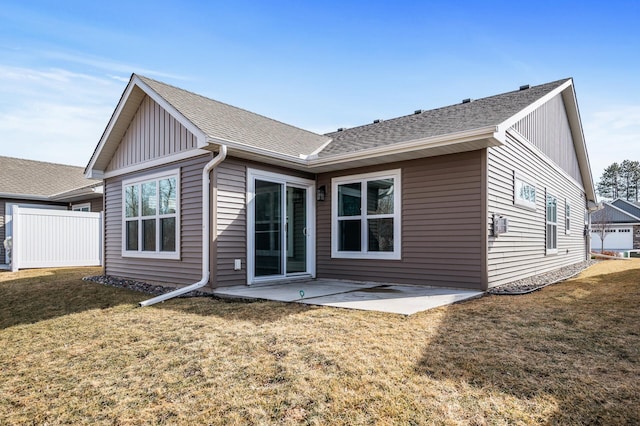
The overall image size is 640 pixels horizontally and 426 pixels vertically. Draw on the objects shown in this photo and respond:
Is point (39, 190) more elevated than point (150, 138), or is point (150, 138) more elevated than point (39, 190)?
point (150, 138)

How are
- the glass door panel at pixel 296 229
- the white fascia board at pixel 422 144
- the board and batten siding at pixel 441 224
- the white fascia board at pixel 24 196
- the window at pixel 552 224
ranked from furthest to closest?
the white fascia board at pixel 24 196 < the window at pixel 552 224 < the glass door panel at pixel 296 229 < the board and batten siding at pixel 441 224 < the white fascia board at pixel 422 144

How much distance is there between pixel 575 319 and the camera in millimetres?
4430

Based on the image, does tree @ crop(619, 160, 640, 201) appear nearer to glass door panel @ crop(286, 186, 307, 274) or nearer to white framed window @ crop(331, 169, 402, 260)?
white framed window @ crop(331, 169, 402, 260)

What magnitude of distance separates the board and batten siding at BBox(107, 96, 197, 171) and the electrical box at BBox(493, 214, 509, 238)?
522cm

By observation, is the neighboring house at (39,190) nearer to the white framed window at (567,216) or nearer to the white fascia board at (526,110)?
the white fascia board at (526,110)

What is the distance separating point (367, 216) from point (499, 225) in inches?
92.1

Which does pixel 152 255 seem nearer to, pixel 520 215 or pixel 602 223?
pixel 520 215

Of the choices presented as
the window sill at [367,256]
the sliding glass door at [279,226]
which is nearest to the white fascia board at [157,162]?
the sliding glass door at [279,226]

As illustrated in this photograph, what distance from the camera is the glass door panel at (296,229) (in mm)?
7820

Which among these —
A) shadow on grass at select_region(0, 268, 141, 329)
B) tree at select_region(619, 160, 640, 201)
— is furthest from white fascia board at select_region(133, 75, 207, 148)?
tree at select_region(619, 160, 640, 201)

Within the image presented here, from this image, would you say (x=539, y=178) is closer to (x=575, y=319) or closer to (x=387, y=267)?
(x=387, y=267)

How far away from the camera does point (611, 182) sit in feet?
162

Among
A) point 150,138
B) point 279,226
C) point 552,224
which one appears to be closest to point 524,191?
point 552,224

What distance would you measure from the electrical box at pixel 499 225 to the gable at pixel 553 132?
1970mm
